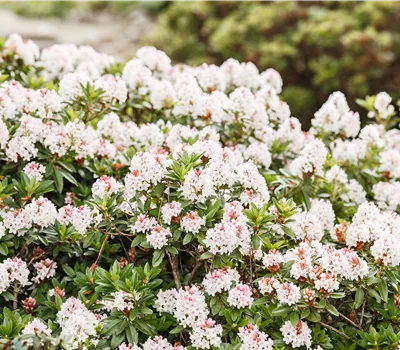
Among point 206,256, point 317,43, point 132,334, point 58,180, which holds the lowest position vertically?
point 132,334

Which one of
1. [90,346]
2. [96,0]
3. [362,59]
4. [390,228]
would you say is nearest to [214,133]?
[390,228]

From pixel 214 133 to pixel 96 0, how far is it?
12.1m

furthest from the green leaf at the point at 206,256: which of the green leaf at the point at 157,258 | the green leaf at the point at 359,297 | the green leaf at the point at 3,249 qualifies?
the green leaf at the point at 3,249

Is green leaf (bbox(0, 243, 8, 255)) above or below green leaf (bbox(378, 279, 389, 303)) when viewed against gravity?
above

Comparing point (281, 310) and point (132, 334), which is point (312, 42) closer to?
point (281, 310)

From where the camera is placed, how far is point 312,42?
770 centimetres

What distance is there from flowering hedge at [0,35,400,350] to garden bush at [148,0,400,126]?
14.4ft

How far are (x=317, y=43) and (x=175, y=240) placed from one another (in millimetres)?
5836

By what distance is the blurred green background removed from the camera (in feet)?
24.5

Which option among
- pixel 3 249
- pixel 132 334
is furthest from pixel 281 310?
pixel 3 249

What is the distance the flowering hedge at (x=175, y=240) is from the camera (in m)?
2.37

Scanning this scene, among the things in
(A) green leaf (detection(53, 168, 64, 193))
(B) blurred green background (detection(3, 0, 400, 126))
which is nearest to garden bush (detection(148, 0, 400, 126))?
(B) blurred green background (detection(3, 0, 400, 126))

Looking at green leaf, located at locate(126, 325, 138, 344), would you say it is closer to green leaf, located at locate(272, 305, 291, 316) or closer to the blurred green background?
green leaf, located at locate(272, 305, 291, 316)

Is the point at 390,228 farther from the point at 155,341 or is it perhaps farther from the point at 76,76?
the point at 76,76
